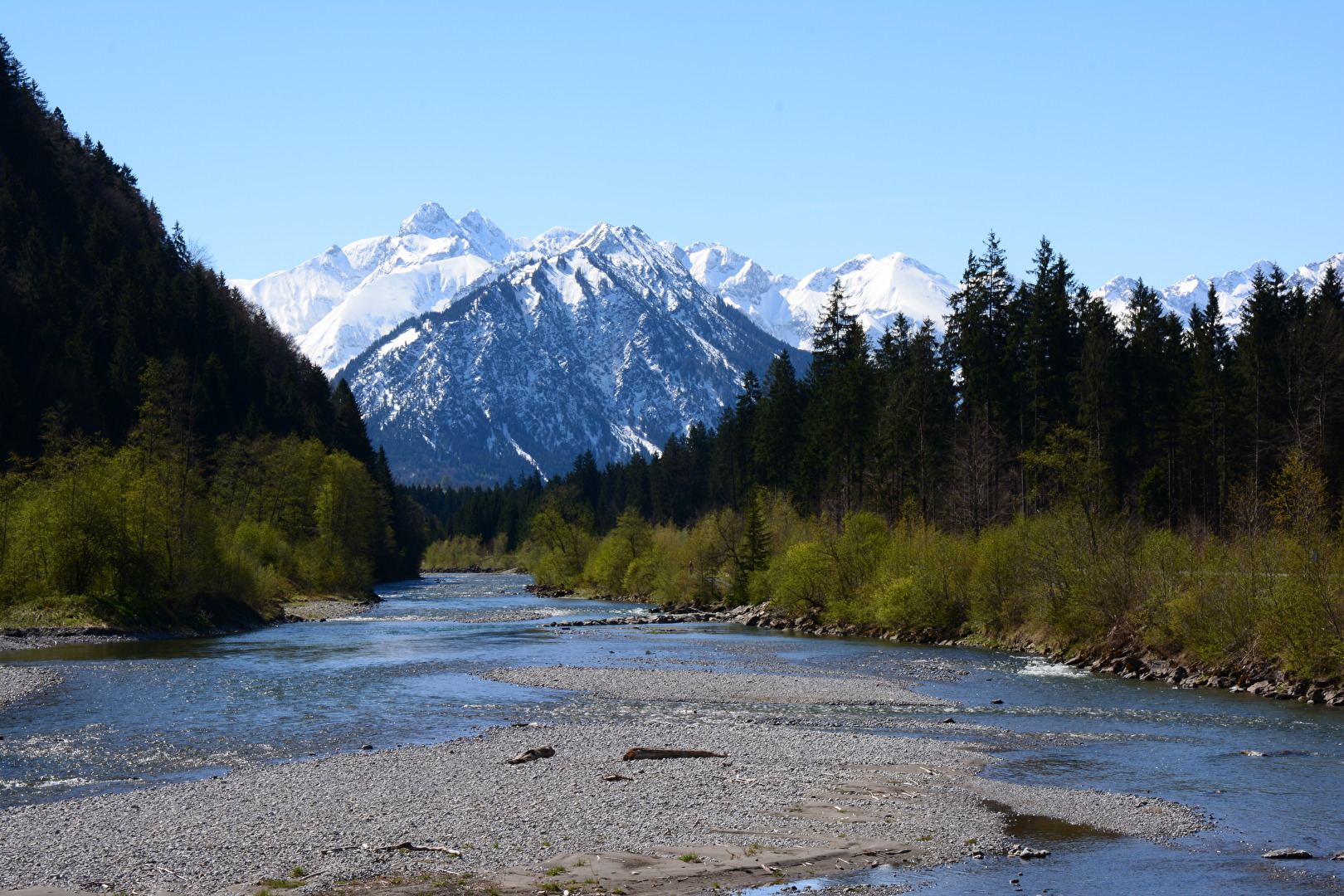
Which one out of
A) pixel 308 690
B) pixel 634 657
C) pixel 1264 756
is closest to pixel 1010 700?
pixel 1264 756

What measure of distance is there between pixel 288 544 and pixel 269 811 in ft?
257

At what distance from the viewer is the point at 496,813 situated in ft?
62.9

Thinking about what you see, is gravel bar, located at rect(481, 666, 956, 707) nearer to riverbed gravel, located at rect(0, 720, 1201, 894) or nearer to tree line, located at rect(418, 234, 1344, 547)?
riverbed gravel, located at rect(0, 720, 1201, 894)

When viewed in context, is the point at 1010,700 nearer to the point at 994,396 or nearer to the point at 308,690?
the point at 308,690

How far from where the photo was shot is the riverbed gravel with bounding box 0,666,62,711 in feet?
103

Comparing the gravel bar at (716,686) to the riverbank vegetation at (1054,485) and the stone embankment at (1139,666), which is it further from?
the riverbank vegetation at (1054,485)

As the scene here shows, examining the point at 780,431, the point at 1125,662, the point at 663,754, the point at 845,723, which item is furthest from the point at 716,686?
the point at 780,431

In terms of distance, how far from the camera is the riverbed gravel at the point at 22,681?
31445 millimetres

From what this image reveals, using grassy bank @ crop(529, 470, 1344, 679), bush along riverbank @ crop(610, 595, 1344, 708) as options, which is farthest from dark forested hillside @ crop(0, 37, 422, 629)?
grassy bank @ crop(529, 470, 1344, 679)

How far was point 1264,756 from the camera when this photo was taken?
24.4m

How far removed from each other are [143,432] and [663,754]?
5692 cm

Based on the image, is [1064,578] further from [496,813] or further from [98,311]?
[98,311]

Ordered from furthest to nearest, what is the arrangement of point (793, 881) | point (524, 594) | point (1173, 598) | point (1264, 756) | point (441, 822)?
point (524, 594) < point (1173, 598) < point (1264, 756) < point (441, 822) < point (793, 881)

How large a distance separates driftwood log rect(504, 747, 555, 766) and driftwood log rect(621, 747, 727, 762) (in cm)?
175
